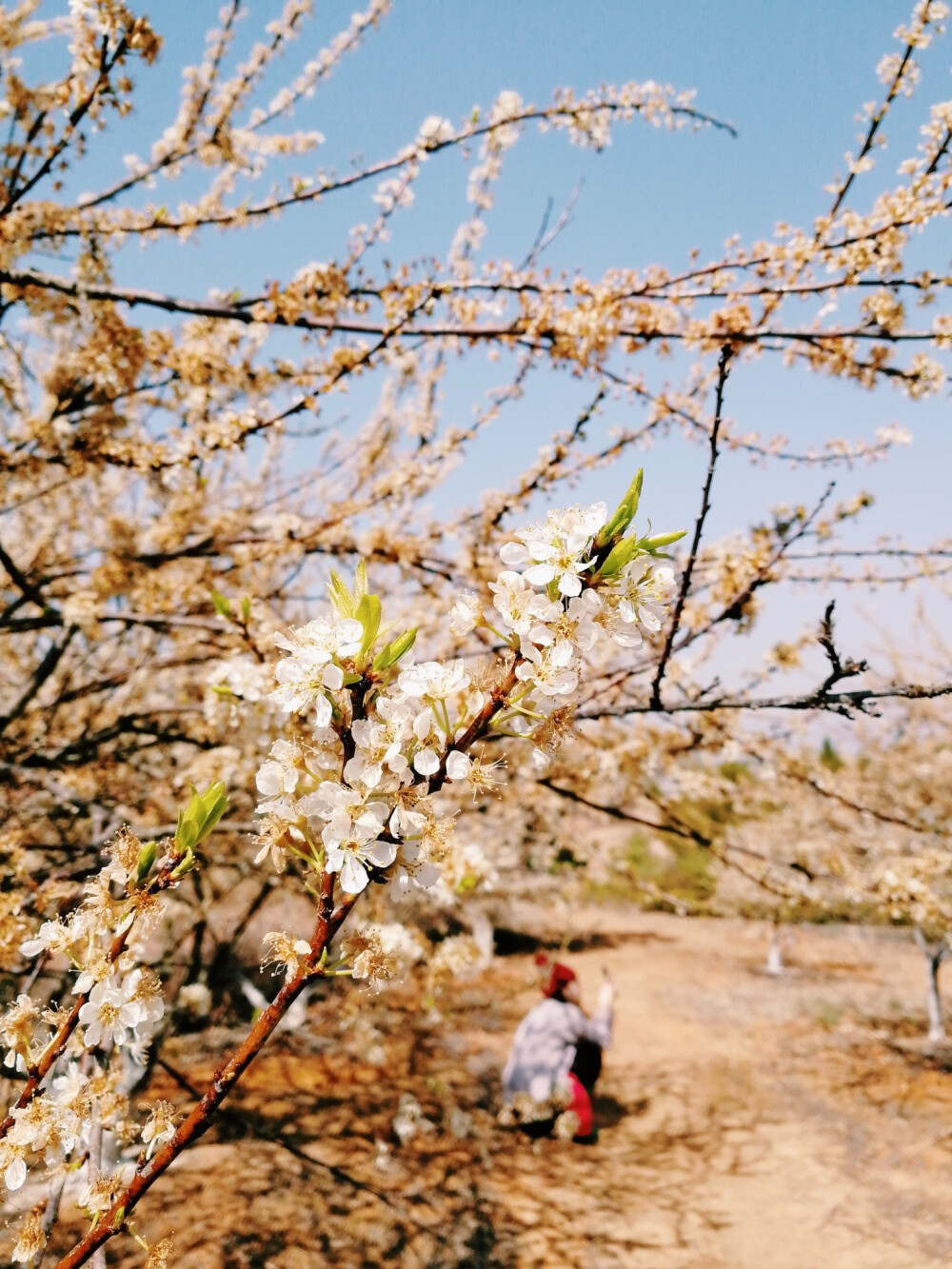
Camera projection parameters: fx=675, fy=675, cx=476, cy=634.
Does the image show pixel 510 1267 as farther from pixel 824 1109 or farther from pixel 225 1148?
pixel 824 1109

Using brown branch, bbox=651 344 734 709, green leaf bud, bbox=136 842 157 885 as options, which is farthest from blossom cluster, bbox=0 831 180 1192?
brown branch, bbox=651 344 734 709

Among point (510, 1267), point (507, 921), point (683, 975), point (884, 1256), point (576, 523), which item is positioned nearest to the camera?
point (576, 523)

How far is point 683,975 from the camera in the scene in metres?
11.7

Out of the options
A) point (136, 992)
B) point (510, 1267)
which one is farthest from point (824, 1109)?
point (136, 992)

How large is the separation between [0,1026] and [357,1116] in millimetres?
5288

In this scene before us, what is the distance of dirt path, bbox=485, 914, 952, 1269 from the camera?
415cm

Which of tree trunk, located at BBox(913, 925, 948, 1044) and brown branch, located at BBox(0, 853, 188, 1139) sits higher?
brown branch, located at BBox(0, 853, 188, 1139)

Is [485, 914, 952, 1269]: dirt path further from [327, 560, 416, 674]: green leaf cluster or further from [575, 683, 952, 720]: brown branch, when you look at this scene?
[327, 560, 416, 674]: green leaf cluster

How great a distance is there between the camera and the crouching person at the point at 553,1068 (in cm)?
510

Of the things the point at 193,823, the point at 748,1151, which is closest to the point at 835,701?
the point at 193,823

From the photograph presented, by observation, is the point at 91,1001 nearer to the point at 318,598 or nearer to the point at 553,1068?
the point at 318,598

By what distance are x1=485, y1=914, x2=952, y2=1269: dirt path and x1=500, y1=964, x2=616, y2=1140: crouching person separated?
9.5 inches

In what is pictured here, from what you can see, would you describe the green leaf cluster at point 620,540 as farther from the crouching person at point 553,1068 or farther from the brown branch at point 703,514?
the crouching person at point 553,1068

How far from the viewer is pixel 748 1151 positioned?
5.48 m
